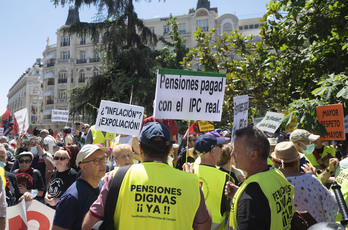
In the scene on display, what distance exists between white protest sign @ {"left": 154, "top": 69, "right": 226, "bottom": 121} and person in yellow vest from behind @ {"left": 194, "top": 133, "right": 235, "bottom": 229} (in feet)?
1.50

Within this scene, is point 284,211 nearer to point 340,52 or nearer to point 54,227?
point 54,227

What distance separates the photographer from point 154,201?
2.34 m

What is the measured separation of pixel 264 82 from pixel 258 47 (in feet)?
3.21

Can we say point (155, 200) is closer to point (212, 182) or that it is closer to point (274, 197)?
point (274, 197)

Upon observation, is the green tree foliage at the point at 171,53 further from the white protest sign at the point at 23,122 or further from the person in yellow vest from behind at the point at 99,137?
the person in yellow vest from behind at the point at 99,137

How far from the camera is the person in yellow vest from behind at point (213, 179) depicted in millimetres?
3602

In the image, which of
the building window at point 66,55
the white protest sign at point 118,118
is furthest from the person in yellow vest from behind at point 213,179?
the building window at point 66,55

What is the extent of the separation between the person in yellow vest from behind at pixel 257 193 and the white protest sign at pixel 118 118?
165 inches

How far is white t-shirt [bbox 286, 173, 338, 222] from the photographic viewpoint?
323 cm

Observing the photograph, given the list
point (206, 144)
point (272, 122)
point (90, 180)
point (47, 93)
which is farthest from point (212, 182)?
point (47, 93)

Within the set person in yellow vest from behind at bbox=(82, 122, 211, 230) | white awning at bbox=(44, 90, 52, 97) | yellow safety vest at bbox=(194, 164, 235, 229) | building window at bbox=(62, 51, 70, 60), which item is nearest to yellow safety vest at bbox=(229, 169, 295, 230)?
person in yellow vest from behind at bbox=(82, 122, 211, 230)

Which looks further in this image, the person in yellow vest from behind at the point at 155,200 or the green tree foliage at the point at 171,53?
the green tree foliage at the point at 171,53

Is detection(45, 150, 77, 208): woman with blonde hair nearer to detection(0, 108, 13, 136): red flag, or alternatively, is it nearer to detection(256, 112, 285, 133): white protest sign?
detection(256, 112, 285, 133): white protest sign

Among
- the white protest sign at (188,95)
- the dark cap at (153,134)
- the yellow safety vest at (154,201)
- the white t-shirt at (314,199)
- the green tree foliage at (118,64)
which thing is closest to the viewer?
the yellow safety vest at (154,201)
